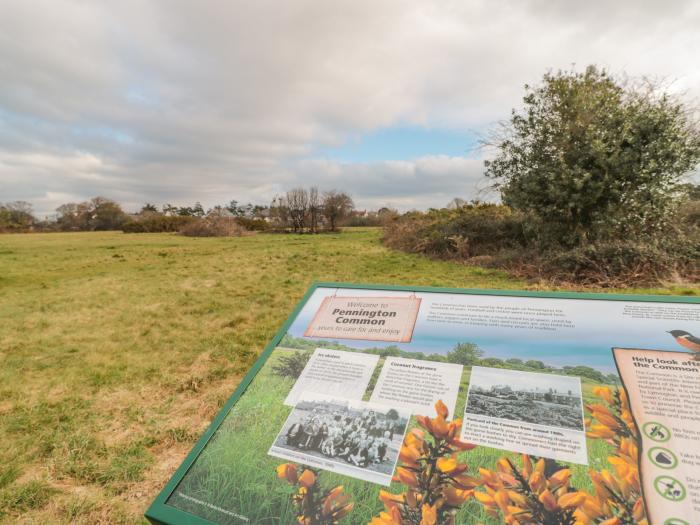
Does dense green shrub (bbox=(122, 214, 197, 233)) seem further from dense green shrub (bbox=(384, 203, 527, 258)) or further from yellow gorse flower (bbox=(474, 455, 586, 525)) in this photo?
yellow gorse flower (bbox=(474, 455, 586, 525))

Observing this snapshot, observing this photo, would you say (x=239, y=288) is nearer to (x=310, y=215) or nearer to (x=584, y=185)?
(x=584, y=185)

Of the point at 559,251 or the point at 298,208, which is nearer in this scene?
the point at 559,251

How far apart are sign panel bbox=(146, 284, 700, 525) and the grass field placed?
4.15ft

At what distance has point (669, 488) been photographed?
Answer: 128 cm

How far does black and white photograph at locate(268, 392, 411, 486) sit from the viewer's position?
155cm

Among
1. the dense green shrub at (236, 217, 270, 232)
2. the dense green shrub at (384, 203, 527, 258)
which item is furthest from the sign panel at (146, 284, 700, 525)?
the dense green shrub at (236, 217, 270, 232)

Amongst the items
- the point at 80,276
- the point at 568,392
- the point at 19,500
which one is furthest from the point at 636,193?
the point at 80,276

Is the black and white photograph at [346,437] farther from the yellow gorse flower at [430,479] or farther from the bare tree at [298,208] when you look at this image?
the bare tree at [298,208]

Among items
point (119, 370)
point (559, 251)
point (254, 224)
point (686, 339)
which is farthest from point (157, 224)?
point (686, 339)

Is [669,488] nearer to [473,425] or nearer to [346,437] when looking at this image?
[473,425]

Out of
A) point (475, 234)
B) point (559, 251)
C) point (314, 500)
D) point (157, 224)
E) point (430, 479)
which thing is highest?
point (157, 224)

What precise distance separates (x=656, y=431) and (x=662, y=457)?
11 centimetres

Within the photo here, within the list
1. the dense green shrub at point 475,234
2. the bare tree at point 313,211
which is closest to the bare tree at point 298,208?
the bare tree at point 313,211

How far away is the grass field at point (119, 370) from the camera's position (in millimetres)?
2527
